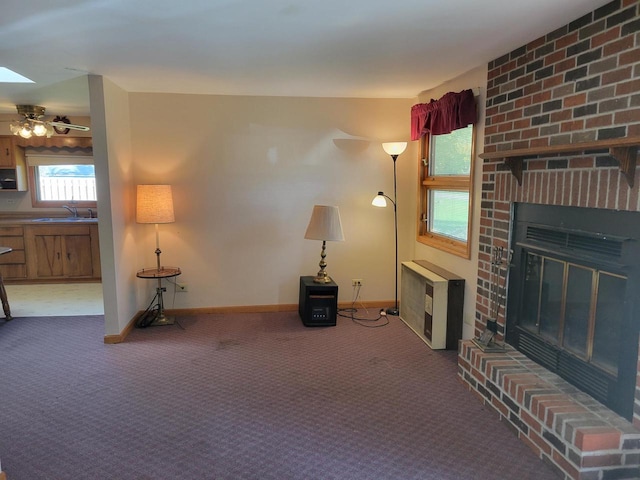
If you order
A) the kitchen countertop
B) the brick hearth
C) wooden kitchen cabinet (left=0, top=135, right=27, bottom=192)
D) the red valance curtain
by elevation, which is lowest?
the brick hearth

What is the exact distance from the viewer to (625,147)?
1874 millimetres

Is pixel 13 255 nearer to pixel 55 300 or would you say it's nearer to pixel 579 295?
pixel 55 300

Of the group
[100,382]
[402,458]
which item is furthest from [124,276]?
[402,458]

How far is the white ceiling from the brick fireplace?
6.7 inches

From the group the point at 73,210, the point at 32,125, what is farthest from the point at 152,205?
the point at 73,210

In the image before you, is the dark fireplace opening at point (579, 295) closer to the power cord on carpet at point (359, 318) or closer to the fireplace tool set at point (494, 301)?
the fireplace tool set at point (494, 301)

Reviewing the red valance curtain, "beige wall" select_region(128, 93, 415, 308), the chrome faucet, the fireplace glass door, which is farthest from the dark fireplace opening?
the chrome faucet

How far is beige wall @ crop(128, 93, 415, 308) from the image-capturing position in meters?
4.34

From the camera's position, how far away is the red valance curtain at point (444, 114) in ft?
11.0

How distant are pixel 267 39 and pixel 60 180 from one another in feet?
16.5

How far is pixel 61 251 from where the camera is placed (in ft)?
19.2

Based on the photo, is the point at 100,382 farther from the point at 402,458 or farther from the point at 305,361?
the point at 402,458

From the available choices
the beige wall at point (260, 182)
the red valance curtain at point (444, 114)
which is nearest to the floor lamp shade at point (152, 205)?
the beige wall at point (260, 182)

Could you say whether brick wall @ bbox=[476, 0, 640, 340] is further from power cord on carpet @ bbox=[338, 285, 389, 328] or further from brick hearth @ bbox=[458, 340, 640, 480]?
power cord on carpet @ bbox=[338, 285, 389, 328]
